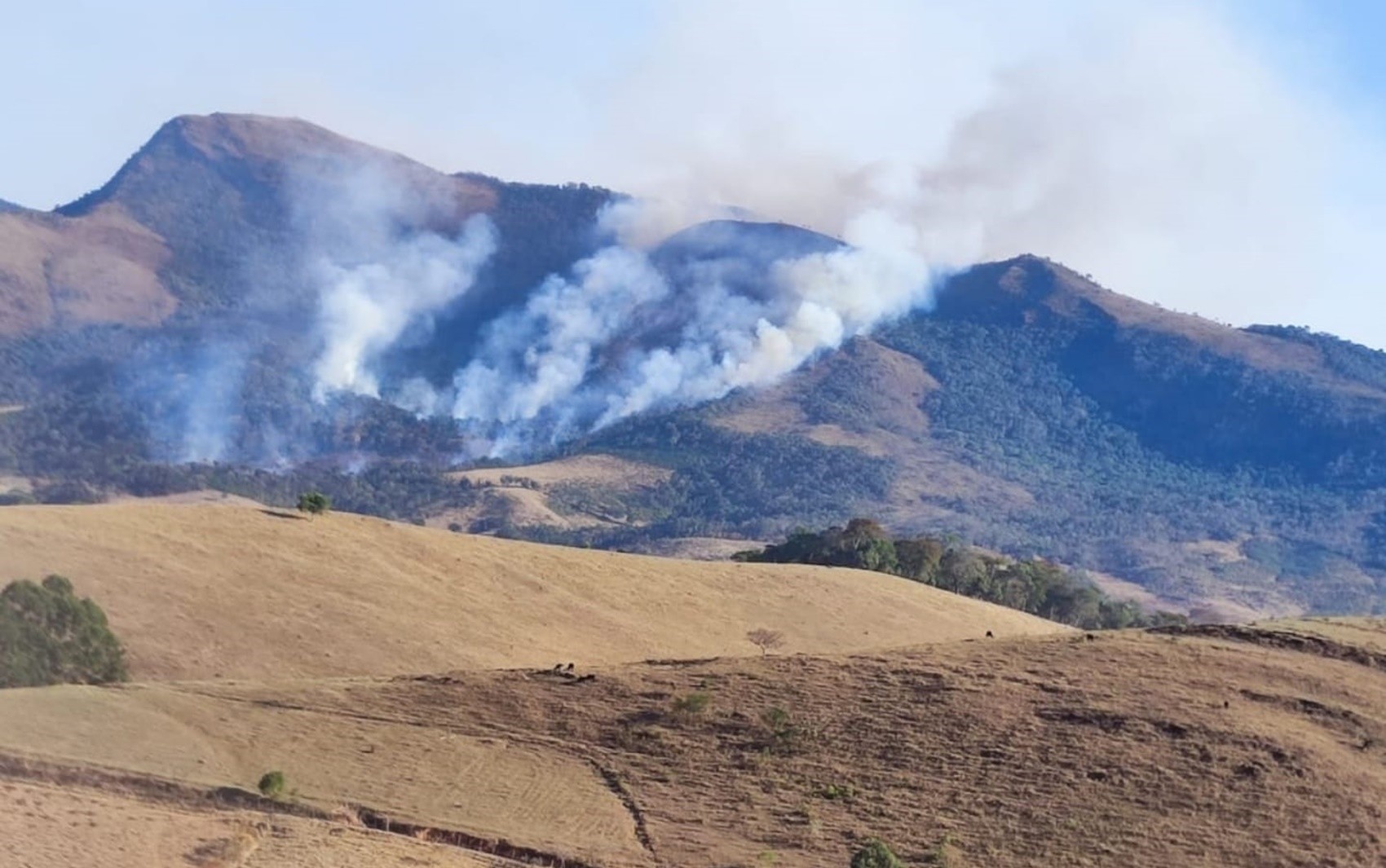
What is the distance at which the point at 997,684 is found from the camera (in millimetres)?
49438

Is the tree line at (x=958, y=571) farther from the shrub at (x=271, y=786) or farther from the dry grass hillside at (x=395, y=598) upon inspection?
the shrub at (x=271, y=786)

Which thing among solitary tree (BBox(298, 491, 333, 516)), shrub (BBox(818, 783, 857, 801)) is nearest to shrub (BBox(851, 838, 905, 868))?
shrub (BBox(818, 783, 857, 801))

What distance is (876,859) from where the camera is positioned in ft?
123

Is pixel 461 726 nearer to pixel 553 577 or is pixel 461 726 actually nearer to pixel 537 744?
pixel 537 744

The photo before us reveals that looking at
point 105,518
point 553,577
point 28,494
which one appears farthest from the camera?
point 28,494

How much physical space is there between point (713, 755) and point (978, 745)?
7.56m

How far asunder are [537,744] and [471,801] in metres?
4.47

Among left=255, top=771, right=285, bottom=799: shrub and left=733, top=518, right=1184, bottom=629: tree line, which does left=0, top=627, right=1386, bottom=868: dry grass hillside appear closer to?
left=255, top=771, right=285, bottom=799: shrub

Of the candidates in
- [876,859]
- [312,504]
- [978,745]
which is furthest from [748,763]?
[312,504]

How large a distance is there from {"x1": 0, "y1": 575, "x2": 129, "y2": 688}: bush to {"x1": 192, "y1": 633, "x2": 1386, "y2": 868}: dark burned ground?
6.89 m

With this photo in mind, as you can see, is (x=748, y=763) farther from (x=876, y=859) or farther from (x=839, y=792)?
(x=876, y=859)

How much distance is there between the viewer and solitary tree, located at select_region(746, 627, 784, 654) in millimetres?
78062

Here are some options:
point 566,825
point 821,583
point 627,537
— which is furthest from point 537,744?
point 627,537

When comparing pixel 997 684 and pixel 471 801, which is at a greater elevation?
pixel 997 684
